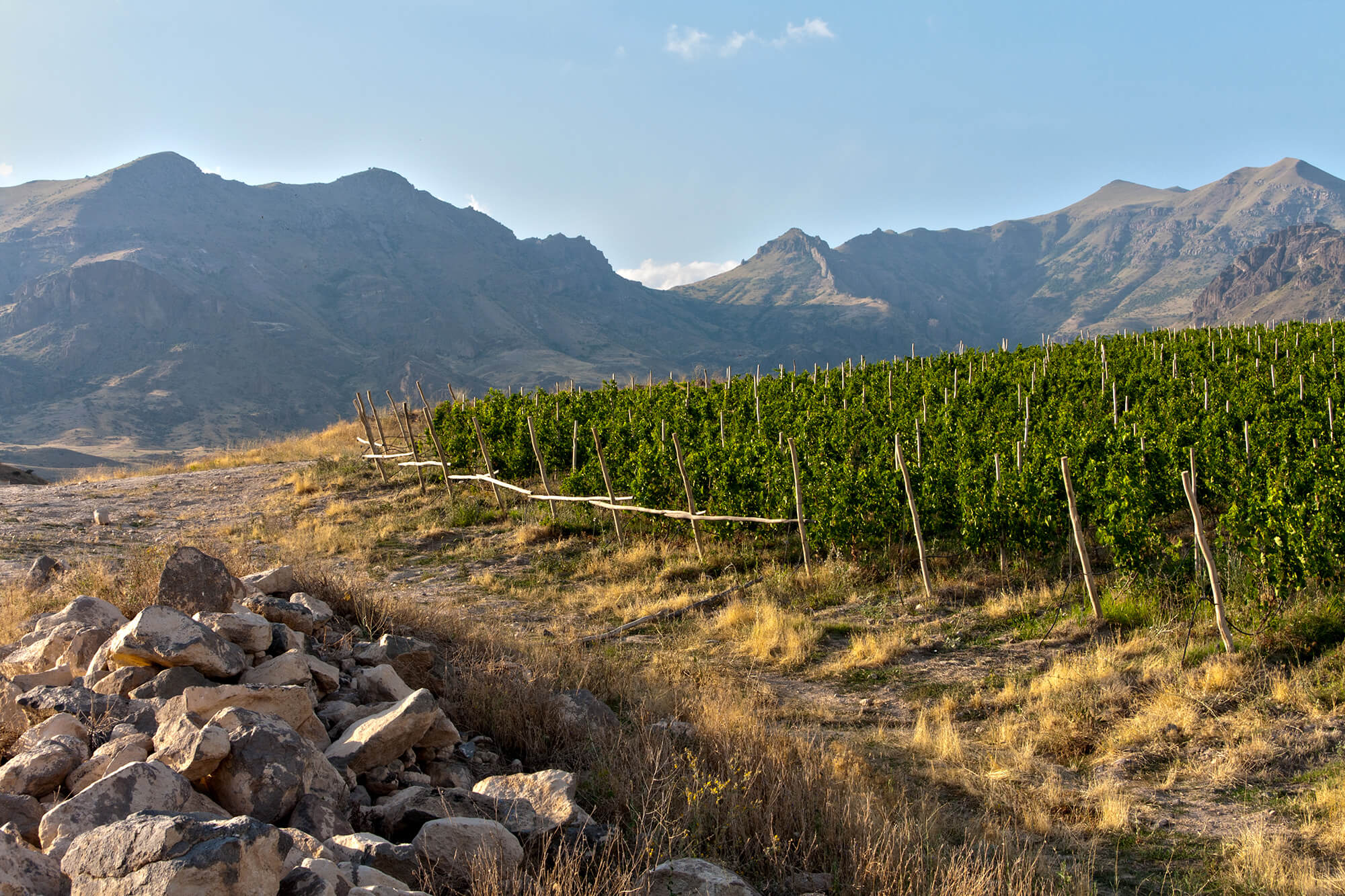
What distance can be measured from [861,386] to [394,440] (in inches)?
543

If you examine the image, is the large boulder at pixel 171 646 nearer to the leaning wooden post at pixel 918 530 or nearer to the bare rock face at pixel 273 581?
the bare rock face at pixel 273 581

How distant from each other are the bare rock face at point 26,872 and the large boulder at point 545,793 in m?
1.80

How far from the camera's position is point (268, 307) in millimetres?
131125

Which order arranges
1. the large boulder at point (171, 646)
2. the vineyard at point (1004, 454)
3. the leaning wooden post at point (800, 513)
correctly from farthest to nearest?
1. the leaning wooden post at point (800, 513)
2. the vineyard at point (1004, 454)
3. the large boulder at point (171, 646)

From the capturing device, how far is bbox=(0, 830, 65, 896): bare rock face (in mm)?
2715

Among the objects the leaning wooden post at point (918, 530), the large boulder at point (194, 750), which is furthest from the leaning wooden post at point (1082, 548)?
the large boulder at point (194, 750)

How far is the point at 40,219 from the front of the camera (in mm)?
136375

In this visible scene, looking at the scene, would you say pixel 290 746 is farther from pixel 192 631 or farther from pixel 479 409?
pixel 479 409

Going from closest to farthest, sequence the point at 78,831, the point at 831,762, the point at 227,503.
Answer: the point at 78,831 < the point at 831,762 < the point at 227,503

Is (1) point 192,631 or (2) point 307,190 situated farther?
(2) point 307,190

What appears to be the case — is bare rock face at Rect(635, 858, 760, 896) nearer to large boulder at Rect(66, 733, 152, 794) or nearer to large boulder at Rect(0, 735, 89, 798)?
large boulder at Rect(66, 733, 152, 794)

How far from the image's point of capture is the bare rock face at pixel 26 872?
2715 mm

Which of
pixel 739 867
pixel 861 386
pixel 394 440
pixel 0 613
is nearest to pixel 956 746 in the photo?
pixel 739 867

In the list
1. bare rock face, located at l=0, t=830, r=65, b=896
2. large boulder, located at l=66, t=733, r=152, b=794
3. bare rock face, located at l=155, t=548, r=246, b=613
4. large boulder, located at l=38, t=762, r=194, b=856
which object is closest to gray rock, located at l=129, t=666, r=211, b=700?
Answer: large boulder, located at l=66, t=733, r=152, b=794
